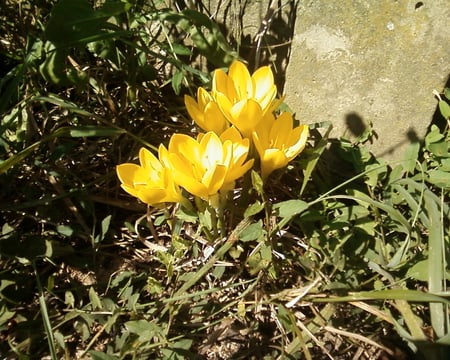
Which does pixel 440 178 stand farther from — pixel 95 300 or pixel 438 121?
pixel 95 300

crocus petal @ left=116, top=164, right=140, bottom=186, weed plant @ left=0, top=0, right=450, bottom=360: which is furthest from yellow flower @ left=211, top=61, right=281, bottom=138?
crocus petal @ left=116, top=164, right=140, bottom=186

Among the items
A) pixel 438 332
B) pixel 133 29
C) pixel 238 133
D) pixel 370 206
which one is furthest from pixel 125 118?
pixel 438 332

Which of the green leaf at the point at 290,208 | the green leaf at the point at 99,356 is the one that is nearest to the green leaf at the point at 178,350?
the green leaf at the point at 99,356

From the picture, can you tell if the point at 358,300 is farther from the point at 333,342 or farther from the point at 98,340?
→ the point at 98,340

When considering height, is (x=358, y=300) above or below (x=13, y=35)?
below

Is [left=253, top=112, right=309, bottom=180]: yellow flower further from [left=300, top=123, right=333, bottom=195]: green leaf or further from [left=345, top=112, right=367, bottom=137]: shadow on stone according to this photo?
[left=345, top=112, right=367, bottom=137]: shadow on stone

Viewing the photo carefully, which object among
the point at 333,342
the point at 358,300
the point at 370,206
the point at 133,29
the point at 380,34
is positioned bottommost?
the point at 333,342
